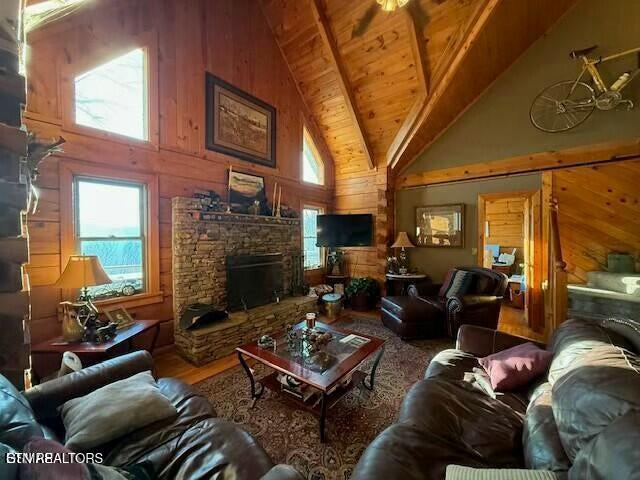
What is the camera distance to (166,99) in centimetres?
317

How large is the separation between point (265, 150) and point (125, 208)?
219 cm

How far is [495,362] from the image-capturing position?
171cm

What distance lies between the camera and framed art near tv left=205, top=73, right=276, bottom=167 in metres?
3.63

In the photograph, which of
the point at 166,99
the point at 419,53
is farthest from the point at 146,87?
the point at 419,53

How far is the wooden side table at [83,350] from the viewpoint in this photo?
2.10m

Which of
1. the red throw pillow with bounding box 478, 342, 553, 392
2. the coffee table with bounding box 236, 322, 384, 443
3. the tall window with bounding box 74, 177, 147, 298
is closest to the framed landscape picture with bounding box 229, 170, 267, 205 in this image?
the tall window with bounding box 74, 177, 147, 298

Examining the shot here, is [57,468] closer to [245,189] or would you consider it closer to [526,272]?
[245,189]

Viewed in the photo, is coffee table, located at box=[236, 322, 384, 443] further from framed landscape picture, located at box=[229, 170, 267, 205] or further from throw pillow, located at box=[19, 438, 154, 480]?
framed landscape picture, located at box=[229, 170, 267, 205]

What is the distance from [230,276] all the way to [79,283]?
152 centimetres

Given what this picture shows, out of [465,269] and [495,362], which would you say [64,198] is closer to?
[495,362]

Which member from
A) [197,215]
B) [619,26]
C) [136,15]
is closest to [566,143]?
[619,26]

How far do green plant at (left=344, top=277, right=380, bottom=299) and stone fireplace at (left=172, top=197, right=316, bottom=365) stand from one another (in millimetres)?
883

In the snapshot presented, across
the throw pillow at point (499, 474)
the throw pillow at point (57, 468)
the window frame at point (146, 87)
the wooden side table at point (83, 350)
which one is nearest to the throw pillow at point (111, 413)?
the throw pillow at point (57, 468)

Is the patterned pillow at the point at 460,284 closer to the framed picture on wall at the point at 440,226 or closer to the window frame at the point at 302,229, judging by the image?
the framed picture on wall at the point at 440,226
